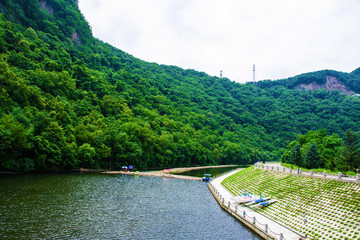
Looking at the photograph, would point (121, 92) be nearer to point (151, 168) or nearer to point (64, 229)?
point (151, 168)

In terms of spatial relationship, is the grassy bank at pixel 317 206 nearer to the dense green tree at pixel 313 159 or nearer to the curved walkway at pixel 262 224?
the curved walkway at pixel 262 224

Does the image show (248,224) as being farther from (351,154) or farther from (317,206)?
(351,154)

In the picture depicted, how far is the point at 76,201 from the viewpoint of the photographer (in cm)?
3612

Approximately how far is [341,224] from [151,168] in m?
75.7

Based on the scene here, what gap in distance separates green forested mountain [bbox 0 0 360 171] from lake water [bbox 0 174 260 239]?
17627mm

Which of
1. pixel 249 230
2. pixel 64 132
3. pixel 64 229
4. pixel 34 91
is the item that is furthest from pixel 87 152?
pixel 249 230

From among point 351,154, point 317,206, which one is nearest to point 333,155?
point 351,154

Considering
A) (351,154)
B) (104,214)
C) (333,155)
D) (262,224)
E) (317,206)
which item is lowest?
(262,224)

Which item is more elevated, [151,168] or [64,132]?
[64,132]

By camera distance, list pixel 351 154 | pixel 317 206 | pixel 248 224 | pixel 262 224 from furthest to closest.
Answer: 1. pixel 351 154
2. pixel 248 224
3. pixel 317 206
4. pixel 262 224

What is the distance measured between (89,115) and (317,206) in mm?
78362

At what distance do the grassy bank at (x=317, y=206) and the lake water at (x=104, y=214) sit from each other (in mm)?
5474

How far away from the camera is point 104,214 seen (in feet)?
104

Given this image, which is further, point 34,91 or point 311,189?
point 34,91
